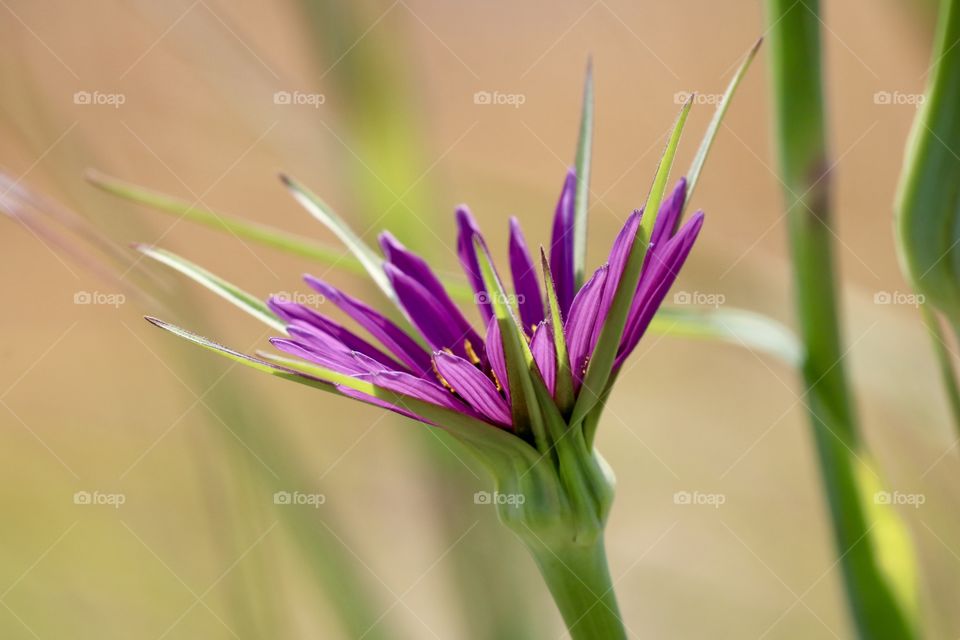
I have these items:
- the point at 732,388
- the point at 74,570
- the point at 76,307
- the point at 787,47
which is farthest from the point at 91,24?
the point at 787,47

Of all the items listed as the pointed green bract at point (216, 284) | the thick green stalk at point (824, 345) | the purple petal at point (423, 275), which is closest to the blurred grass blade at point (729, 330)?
the thick green stalk at point (824, 345)

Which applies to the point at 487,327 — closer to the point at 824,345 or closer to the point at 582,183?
the point at 582,183

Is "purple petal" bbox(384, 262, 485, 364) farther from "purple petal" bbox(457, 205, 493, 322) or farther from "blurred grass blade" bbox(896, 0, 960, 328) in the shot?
"blurred grass blade" bbox(896, 0, 960, 328)

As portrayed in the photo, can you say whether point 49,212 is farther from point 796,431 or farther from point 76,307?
point 76,307

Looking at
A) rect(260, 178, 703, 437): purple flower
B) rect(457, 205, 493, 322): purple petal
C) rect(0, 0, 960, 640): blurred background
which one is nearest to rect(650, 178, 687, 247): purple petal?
rect(260, 178, 703, 437): purple flower

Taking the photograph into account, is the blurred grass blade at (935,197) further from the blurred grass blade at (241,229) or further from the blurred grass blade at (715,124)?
the blurred grass blade at (241,229)
